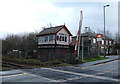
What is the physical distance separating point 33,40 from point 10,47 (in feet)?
33.1

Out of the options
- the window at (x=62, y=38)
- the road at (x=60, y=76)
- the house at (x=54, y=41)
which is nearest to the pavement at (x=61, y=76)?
the road at (x=60, y=76)

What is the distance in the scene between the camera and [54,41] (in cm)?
2661

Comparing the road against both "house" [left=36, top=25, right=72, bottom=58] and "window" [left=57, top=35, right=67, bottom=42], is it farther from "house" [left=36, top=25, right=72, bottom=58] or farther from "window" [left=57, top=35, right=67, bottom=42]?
"window" [left=57, top=35, right=67, bottom=42]

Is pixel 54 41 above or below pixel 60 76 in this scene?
above

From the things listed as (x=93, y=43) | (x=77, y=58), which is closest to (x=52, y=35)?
(x=77, y=58)

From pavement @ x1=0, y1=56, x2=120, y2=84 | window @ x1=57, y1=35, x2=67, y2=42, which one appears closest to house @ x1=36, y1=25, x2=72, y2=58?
window @ x1=57, y1=35, x2=67, y2=42

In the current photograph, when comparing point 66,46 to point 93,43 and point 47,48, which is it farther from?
point 93,43

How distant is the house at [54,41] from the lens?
87.4ft

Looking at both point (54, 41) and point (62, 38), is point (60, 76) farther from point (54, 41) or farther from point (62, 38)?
point (62, 38)

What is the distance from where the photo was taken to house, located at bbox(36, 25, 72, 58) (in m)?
26.6

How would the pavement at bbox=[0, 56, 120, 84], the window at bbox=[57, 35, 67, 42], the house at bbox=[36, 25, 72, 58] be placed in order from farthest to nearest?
the window at bbox=[57, 35, 67, 42] → the house at bbox=[36, 25, 72, 58] → the pavement at bbox=[0, 56, 120, 84]

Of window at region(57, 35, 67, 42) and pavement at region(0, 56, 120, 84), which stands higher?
window at region(57, 35, 67, 42)

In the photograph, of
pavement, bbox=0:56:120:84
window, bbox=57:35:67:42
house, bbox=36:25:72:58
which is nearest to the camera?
pavement, bbox=0:56:120:84

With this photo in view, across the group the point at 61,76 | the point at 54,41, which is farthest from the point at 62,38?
the point at 61,76
